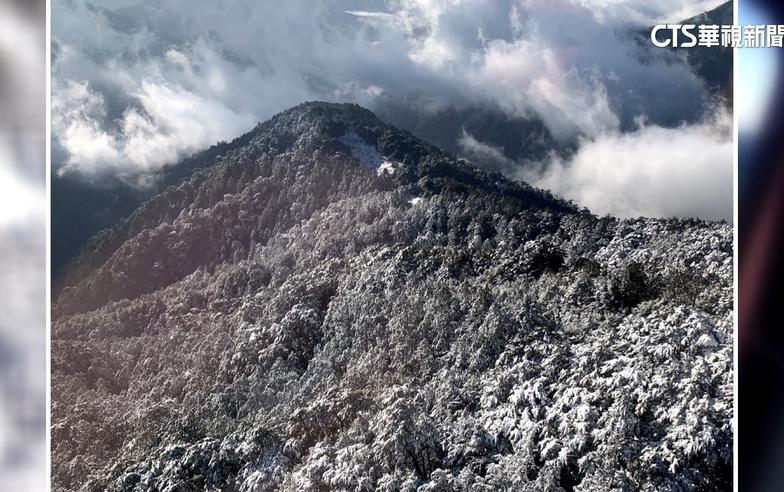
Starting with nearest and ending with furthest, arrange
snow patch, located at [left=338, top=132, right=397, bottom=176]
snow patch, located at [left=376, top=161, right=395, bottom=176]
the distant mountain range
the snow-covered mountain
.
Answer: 1. the snow-covered mountain
2. the distant mountain range
3. snow patch, located at [left=376, top=161, right=395, bottom=176]
4. snow patch, located at [left=338, top=132, right=397, bottom=176]

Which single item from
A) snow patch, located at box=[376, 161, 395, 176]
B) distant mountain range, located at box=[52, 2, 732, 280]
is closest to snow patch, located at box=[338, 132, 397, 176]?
snow patch, located at box=[376, 161, 395, 176]

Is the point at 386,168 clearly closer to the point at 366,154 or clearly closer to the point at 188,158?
the point at 366,154

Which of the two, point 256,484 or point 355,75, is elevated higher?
point 355,75

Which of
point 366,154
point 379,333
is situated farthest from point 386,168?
point 379,333

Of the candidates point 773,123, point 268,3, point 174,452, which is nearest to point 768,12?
point 773,123

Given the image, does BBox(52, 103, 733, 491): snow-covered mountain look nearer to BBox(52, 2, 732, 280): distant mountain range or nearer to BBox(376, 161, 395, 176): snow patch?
BBox(376, 161, 395, 176): snow patch

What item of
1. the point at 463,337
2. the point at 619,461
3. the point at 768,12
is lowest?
the point at 619,461

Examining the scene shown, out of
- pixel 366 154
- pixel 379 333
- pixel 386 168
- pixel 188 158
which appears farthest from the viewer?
pixel 366 154

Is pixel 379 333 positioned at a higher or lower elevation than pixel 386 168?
lower

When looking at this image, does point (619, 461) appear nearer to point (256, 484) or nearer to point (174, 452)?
point (256, 484)
